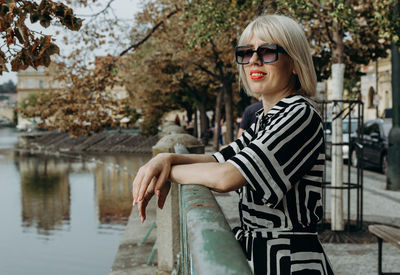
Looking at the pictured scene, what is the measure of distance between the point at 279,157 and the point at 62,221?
939 centimetres

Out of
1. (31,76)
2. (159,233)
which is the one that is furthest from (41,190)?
(31,76)

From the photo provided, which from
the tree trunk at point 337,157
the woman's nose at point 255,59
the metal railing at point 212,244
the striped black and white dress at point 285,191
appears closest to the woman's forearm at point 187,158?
the striped black and white dress at point 285,191

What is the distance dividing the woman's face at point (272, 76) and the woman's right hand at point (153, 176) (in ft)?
1.40

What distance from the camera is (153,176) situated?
1901 mm

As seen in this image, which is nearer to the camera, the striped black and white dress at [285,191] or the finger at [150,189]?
the striped black and white dress at [285,191]

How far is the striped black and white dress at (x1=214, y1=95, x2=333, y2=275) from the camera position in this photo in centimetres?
160

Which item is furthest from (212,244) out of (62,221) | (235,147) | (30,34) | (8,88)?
(8,88)

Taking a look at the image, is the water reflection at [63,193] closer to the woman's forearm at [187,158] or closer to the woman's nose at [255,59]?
the woman's forearm at [187,158]

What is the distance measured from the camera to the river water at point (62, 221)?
7398 mm

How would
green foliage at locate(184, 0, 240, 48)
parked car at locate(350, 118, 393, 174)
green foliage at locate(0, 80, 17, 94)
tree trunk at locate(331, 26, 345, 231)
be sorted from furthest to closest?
green foliage at locate(0, 80, 17, 94)
parked car at locate(350, 118, 393, 174)
green foliage at locate(184, 0, 240, 48)
tree trunk at locate(331, 26, 345, 231)

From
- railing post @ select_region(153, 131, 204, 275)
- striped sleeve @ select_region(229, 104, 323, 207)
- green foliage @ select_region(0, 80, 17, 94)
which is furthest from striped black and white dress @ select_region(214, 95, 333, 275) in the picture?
green foliage @ select_region(0, 80, 17, 94)

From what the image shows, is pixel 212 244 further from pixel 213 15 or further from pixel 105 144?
pixel 105 144

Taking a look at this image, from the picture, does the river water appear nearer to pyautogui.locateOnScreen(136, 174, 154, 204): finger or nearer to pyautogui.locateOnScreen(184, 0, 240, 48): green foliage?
pyautogui.locateOnScreen(184, 0, 240, 48): green foliage

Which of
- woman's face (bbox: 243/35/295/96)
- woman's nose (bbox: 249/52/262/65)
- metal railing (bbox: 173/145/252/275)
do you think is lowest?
metal railing (bbox: 173/145/252/275)
